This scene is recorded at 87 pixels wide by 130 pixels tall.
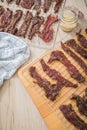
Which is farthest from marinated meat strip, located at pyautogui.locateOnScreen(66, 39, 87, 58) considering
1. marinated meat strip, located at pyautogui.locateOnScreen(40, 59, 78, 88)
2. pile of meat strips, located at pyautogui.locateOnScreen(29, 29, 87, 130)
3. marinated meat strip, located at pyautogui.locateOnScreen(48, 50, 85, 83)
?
marinated meat strip, located at pyautogui.locateOnScreen(40, 59, 78, 88)

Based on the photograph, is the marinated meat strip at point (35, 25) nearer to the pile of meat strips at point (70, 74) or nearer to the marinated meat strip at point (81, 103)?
the pile of meat strips at point (70, 74)

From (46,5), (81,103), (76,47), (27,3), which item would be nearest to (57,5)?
(46,5)

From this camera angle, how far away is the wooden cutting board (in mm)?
1274

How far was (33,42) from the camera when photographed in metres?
1.66

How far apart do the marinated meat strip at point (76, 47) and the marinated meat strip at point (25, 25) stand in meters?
0.35

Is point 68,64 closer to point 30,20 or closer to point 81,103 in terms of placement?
point 81,103

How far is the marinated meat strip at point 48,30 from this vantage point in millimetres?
1672

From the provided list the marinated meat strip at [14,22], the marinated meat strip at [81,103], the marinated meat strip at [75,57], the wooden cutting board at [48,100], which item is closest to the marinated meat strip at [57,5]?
the marinated meat strip at [14,22]

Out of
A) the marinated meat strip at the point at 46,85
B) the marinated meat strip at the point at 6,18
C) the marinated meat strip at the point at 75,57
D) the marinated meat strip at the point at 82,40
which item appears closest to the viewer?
the marinated meat strip at the point at 46,85

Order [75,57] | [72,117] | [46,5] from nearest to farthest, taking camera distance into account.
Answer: [72,117], [75,57], [46,5]

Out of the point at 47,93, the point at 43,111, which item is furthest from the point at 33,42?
the point at 43,111

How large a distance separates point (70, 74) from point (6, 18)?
0.74m

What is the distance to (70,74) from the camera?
4.77 ft

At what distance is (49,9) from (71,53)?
1.77 feet
